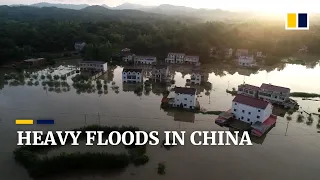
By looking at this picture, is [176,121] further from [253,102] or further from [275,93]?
[275,93]

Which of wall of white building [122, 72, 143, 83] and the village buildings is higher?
the village buildings

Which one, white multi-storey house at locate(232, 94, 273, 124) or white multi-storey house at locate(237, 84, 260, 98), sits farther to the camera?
white multi-storey house at locate(237, 84, 260, 98)

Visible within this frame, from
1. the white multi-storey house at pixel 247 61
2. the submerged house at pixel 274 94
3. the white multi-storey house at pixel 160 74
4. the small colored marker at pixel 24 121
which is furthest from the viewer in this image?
the white multi-storey house at pixel 247 61

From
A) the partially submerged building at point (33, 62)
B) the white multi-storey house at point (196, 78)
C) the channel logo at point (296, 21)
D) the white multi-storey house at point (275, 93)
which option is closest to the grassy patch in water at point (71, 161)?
the channel logo at point (296, 21)

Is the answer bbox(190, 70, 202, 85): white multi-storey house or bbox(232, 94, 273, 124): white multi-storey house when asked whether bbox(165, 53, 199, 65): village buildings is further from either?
bbox(232, 94, 273, 124): white multi-storey house

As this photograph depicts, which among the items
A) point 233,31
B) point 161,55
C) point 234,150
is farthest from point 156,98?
point 233,31

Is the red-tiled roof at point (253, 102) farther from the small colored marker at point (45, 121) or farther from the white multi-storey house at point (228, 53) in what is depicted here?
the white multi-storey house at point (228, 53)

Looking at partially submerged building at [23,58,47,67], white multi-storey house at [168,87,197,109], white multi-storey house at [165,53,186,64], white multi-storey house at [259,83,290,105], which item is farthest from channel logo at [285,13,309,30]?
partially submerged building at [23,58,47,67]

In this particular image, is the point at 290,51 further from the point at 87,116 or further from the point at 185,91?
the point at 87,116
